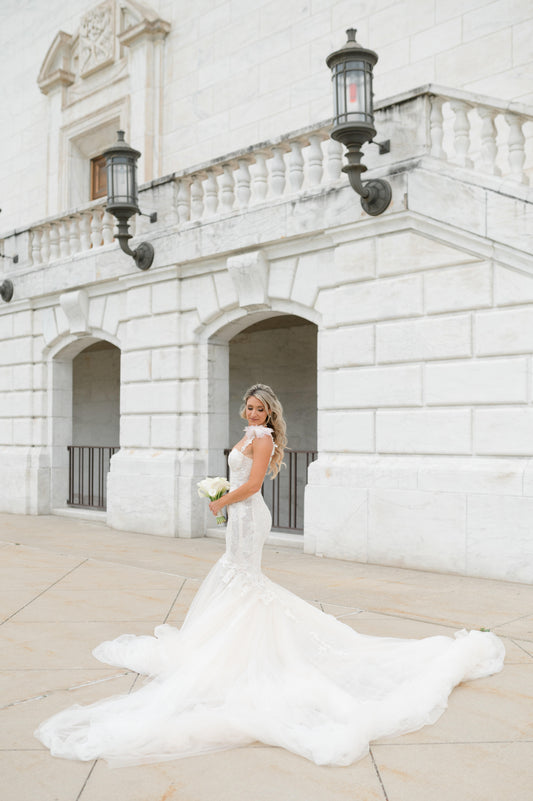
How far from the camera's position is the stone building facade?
790 cm

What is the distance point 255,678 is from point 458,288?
5348 mm

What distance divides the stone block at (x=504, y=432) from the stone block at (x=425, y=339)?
0.74 meters

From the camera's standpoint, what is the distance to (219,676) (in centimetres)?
411

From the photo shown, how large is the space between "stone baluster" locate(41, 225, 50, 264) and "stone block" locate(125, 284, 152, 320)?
9.02 ft

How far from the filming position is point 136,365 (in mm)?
11828

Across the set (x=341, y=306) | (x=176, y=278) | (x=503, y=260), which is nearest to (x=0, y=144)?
(x=176, y=278)

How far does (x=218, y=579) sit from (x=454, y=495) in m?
3.96

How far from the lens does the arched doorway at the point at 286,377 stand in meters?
15.4

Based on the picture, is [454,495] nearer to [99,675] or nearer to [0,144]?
[99,675]

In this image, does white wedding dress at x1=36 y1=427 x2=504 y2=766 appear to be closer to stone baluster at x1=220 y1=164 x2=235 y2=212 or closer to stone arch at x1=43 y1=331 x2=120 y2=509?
stone baluster at x1=220 y1=164 x2=235 y2=212

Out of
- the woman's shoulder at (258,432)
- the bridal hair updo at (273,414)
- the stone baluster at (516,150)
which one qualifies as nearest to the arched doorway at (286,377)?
the stone baluster at (516,150)

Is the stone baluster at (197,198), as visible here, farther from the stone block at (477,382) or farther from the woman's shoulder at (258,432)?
the woman's shoulder at (258,432)

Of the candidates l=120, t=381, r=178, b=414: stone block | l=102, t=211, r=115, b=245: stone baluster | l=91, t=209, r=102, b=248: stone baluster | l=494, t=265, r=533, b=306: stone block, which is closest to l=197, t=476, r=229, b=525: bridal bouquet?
l=494, t=265, r=533, b=306: stone block

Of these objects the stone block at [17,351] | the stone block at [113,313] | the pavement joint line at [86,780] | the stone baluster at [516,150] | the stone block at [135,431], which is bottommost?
the pavement joint line at [86,780]
